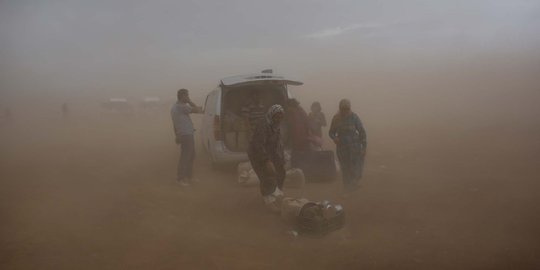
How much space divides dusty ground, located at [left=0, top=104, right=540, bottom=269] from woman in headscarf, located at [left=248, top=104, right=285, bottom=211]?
28 cm

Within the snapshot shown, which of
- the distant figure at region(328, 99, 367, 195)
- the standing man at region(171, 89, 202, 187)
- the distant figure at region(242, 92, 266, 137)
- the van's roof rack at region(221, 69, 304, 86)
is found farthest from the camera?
the distant figure at region(242, 92, 266, 137)

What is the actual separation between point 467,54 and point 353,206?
15.9m

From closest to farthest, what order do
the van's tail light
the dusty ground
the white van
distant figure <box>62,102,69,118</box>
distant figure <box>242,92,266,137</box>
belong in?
the dusty ground → the white van → the van's tail light → distant figure <box>242,92,266,137</box> → distant figure <box>62,102,69,118</box>

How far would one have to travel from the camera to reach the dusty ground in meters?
4.26

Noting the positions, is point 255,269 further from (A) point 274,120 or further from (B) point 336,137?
(B) point 336,137

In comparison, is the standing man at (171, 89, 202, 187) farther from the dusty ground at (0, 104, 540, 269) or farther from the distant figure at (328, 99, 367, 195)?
the distant figure at (328, 99, 367, 195)

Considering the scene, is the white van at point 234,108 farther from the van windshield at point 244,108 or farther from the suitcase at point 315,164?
the suitcase at point 315,164

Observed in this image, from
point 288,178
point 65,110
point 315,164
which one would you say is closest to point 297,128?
point 315,164

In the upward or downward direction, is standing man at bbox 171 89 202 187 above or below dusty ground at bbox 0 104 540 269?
above

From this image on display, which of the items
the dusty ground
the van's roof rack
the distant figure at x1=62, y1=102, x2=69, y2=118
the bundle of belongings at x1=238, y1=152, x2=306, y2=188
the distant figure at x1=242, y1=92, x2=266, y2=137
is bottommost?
the dusty ground

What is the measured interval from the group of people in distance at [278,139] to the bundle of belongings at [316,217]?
2.03 ft

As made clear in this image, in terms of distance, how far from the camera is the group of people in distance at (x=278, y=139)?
5484 mm

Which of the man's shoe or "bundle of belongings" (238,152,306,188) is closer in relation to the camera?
"bundle of belongings" (238,152,306,188)

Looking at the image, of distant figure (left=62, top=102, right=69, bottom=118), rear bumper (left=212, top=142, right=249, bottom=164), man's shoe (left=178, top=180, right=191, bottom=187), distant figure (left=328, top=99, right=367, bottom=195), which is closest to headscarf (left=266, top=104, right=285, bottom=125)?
distant figure (left=328, top=99, right=367, bottom=195)
